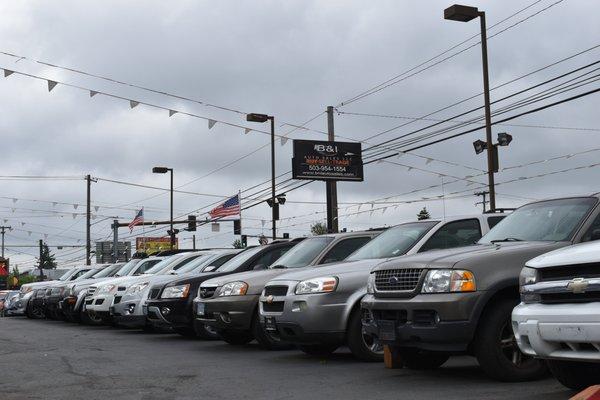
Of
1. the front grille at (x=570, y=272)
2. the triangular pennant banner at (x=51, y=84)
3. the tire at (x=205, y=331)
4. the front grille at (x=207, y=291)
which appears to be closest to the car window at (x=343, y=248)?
the front grille at (x=207, y=291)

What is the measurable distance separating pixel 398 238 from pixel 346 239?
173cm

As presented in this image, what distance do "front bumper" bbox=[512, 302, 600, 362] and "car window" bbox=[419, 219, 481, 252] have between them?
3.61 meters

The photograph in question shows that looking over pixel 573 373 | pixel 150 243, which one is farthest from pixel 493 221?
pixel 150 243

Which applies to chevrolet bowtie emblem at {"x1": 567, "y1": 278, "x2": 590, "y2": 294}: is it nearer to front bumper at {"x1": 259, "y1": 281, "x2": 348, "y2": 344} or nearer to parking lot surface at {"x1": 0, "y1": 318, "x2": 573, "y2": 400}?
parking lot surface at {"x1": 0, "y1": 318, "x2": 573, "y2": 400}

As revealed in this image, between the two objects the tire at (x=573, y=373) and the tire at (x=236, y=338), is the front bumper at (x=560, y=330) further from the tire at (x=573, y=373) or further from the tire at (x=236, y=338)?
the tire at (x=236, y=338)

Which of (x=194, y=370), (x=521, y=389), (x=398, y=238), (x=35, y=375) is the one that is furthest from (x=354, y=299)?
(x=35, y=375)

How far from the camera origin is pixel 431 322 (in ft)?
24.7

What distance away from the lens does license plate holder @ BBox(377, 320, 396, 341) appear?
784 cm

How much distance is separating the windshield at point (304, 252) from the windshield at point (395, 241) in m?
1.49

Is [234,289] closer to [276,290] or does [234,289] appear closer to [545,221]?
[276,290]

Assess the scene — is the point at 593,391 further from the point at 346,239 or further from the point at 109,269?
the point at 109,269

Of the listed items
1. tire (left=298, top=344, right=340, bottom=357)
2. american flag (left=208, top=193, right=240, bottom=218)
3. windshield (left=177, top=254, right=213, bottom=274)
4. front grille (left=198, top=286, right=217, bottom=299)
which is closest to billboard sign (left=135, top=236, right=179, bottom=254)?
american flag (left=208, top=193, right=240, bottom=218)

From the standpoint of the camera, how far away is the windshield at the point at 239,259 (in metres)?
13.7

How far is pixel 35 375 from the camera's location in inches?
372
